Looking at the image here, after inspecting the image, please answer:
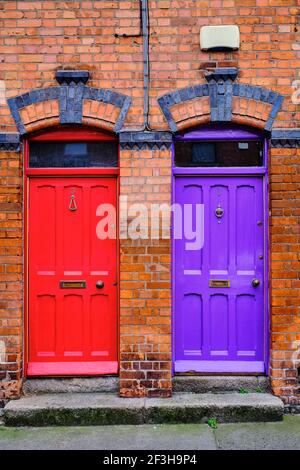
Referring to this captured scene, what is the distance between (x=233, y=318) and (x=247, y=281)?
438 mm

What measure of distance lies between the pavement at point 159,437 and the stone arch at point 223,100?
3060 mm

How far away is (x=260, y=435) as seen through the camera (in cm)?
475

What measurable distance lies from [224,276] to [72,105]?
247 cm

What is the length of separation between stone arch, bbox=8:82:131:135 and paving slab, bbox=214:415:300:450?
10.7 ft

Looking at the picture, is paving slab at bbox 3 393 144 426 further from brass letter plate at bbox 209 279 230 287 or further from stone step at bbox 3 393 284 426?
brass letter plate at bbox 209 279 230 287

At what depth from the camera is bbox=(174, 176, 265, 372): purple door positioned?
5496 millimetres

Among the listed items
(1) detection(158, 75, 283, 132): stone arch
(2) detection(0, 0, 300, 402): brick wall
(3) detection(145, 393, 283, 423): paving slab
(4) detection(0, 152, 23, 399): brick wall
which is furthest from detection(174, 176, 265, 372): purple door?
(4) detection(0, 152, 23, 399): brick wall

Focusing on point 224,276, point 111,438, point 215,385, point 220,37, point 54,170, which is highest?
point 220,37

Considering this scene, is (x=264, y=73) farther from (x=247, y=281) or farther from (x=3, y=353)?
(x=3, y=353)

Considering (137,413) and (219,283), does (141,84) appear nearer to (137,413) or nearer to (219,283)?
(219,283)

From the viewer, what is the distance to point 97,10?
5340mm

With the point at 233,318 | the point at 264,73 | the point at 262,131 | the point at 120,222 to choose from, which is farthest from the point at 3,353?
the point at 264,73

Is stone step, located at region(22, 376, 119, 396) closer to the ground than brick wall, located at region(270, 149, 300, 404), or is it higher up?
closer to the ground

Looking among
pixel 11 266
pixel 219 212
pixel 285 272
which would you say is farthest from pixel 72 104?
pixel 285 272
